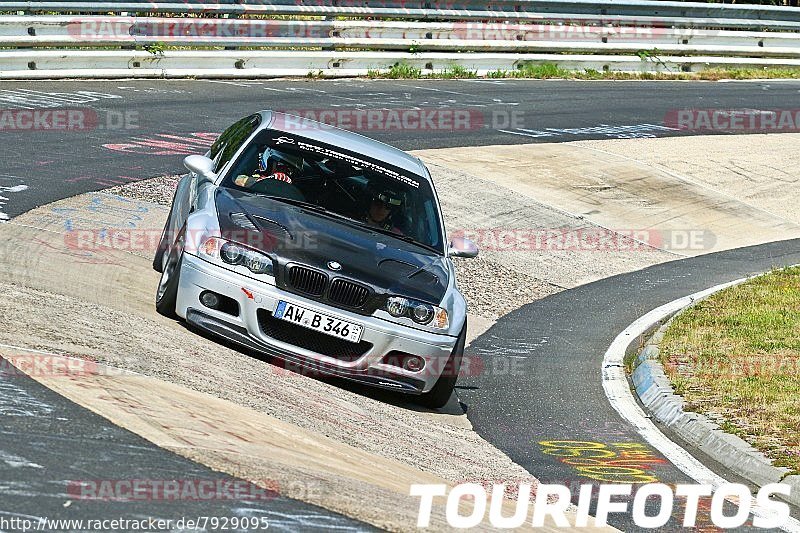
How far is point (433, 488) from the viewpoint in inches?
249

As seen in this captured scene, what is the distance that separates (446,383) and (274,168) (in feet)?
6.96

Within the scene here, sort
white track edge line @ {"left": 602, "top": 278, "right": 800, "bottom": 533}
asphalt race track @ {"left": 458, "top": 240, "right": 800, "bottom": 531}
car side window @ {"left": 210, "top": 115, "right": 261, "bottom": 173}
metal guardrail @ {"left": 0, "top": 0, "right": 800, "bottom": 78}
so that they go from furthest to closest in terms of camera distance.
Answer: metal guardrail @ {"left": 0, "top": 0, "right": 800, "bottom": 78}
car side window @ {"left": 210, "top": 115, "right": 261, "bottom": 173}
asphalt race track @ {"left": 458, "top": 240, "right": 800, "bottom": 531}
white track edge line @ {"left": 602, "top": 278, "right": 800, "bottom": 533}

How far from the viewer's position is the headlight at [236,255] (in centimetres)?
824

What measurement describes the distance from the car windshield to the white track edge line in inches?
70.0

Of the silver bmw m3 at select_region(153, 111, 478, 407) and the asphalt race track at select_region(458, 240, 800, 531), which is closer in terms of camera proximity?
the asphalt race track at select_region(458, 240, 800, 531)

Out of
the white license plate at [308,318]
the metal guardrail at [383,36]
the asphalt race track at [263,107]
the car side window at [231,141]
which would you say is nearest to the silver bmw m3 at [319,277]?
the white license plate at [308,318]

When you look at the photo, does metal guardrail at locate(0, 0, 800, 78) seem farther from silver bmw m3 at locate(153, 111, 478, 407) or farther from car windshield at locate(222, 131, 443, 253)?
silver bmw m3 at locate(153, 111, 478, 407)

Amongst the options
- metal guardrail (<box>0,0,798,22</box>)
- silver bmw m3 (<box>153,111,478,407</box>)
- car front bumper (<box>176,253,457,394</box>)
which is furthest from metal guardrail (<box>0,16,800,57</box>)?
car front bumper (<box>176,253,457,394</box>)

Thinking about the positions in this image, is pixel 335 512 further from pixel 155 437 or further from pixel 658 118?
pixel 658 118

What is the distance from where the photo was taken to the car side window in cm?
975

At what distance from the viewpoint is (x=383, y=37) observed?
961 inches

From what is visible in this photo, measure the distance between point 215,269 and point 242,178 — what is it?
1288 millimetres

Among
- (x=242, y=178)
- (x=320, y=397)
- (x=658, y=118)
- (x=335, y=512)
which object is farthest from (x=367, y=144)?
(x=658, y=118)

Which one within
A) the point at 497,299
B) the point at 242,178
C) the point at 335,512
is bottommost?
the point at 497,299
